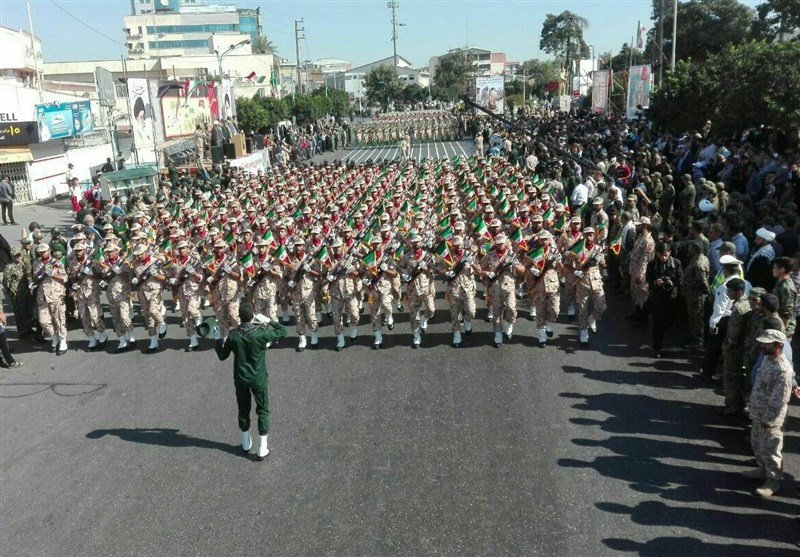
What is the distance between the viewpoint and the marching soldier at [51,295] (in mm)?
11688

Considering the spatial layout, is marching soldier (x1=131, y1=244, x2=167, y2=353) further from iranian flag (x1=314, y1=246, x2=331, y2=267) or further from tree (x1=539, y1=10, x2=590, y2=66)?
tree (x1=539, y1=10, x2=590, y2=66)

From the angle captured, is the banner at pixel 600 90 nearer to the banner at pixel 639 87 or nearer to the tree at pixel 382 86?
the banner at pixel 639 87

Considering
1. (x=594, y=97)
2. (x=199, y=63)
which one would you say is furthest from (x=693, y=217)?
(x=199, y=63)

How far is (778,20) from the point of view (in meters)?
32.8

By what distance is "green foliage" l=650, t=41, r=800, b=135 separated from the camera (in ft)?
52.6

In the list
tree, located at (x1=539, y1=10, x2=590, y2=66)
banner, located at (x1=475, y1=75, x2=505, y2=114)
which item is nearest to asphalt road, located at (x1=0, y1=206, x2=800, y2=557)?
banner, located at (x1=475, y1=75, x2=505, y2=114)

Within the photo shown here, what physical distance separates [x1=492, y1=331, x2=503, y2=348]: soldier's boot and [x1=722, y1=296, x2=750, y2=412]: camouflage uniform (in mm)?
3652

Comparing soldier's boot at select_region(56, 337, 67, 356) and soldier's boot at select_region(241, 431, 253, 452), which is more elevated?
soldier's boot at select_region(241, 431, 253, 452)

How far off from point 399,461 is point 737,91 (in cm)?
1498

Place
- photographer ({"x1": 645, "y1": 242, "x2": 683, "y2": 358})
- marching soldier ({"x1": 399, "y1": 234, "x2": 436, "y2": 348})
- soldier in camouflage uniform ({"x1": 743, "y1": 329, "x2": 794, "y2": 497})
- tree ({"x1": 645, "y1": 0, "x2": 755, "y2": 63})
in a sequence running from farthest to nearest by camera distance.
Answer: tree ({"x1": 645, "y1": 0, "x2": 755, "y2": 63})
marching soldier ({"x1": 399, "y1": 234, "x2": 436, "y2": 348})
photographer ({"x1": 645, "y1": 242, "x2": 683, "y2": 358})
soldier in camouflage uniform ({"x1": 743, "y1": 329, "x2": 794, "y2": 497})

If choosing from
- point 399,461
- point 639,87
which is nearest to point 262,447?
point 399,461

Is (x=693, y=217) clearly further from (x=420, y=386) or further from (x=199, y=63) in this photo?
(x=199, y=63)

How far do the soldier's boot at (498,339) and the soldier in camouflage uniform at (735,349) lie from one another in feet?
11.9

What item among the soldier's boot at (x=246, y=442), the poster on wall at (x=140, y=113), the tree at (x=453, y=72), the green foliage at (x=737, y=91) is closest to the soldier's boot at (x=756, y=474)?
the soldier's boot at (x=246, y=442)
